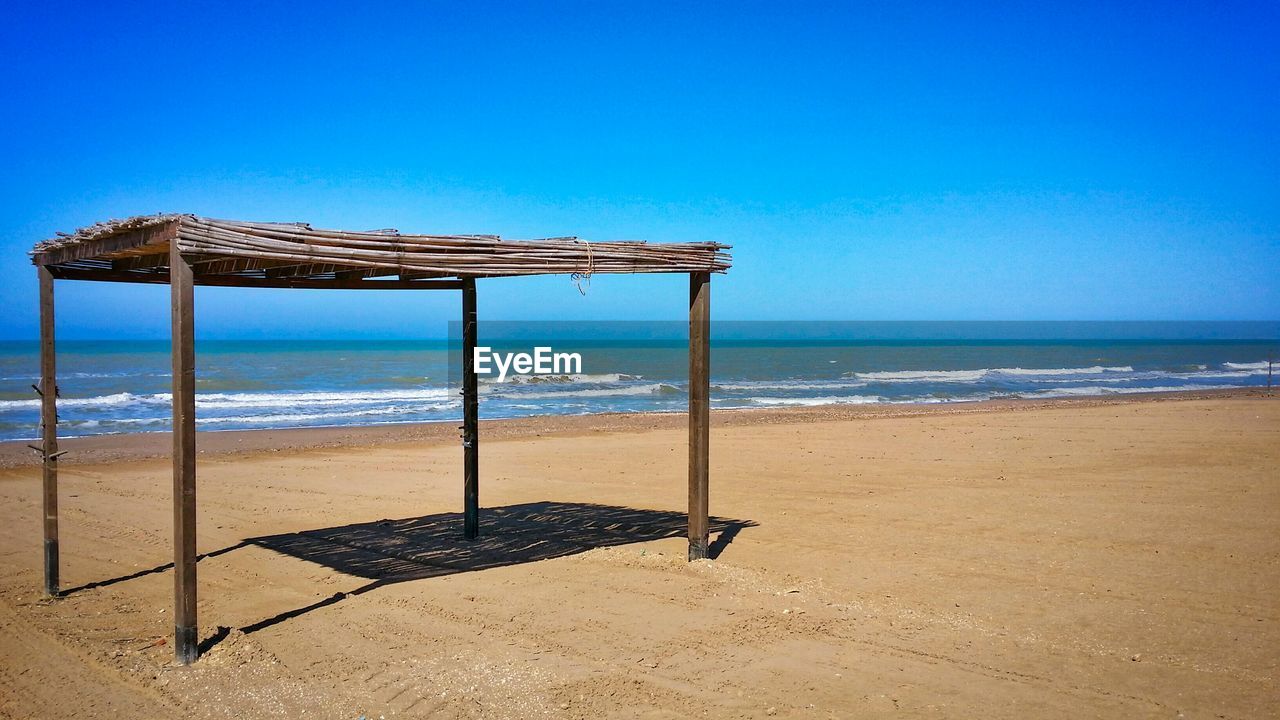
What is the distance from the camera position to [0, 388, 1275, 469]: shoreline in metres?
14.8

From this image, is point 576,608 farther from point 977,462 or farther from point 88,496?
point 977,462

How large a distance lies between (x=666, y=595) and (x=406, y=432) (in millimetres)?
13267

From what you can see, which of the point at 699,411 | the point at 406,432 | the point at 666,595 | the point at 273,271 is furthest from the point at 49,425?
the point at 406,432

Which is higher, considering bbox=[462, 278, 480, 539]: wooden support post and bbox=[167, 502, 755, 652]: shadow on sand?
bbox=[462, 278, 480, 539]: wooden support post

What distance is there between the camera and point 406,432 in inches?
718

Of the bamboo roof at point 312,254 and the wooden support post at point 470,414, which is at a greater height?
the bamboo roof at point 312,254

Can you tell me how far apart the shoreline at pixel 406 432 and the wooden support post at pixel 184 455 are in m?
10.3

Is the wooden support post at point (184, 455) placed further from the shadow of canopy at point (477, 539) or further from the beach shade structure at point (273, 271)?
the shadow of canopy at point (477, 539)

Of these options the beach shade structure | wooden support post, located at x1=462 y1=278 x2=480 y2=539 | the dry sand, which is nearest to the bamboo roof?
the beach shade structure

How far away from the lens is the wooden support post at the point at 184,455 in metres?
4.61

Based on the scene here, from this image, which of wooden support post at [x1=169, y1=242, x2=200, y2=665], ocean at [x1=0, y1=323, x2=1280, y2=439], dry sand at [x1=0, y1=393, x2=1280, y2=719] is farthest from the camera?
ocean at [x1=0, y1=323, x2=1280, y2=439]

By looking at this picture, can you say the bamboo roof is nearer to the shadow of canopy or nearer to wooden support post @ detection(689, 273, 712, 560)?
wooden support post @ detection(689, 273, 712, 560)

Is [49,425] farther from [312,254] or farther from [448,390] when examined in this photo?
[448,390]

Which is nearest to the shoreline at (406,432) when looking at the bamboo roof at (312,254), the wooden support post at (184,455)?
the bamboo roof at (312,254)
